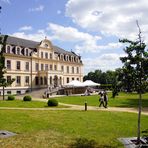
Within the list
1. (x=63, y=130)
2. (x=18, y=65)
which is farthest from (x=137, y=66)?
(x=18, y=65)

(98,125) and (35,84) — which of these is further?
(35,84)

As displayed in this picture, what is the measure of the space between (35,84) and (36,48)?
7.81 metres

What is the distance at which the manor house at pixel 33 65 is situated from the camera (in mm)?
A: 58844

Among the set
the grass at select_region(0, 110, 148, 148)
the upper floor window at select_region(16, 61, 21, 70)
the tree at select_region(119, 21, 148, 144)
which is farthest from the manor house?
the tree at select_region(119, 21, 148, 144)

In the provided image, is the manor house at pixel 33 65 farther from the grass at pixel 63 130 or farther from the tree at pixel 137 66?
the tree at pixel 137 66

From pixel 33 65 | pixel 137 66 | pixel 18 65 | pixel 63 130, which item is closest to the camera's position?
pixel 137 66

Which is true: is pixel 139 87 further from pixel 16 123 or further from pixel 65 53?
pixel 65 53

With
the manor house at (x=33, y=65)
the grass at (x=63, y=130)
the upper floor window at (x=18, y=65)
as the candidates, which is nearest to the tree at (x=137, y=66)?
the grass at (x=63, y=130)

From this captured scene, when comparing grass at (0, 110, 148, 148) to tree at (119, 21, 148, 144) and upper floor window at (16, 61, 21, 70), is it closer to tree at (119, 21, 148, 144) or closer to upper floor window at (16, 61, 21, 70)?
tree at (119, 21, 148, 144)

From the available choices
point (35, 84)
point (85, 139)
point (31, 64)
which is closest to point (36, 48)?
point (31, 64)

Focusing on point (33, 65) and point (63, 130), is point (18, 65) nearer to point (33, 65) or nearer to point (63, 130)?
point (33, 65)

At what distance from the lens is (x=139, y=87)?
11.3 metres

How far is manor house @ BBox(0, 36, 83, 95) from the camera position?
58.8 metres

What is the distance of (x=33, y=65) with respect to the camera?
6356 cm
